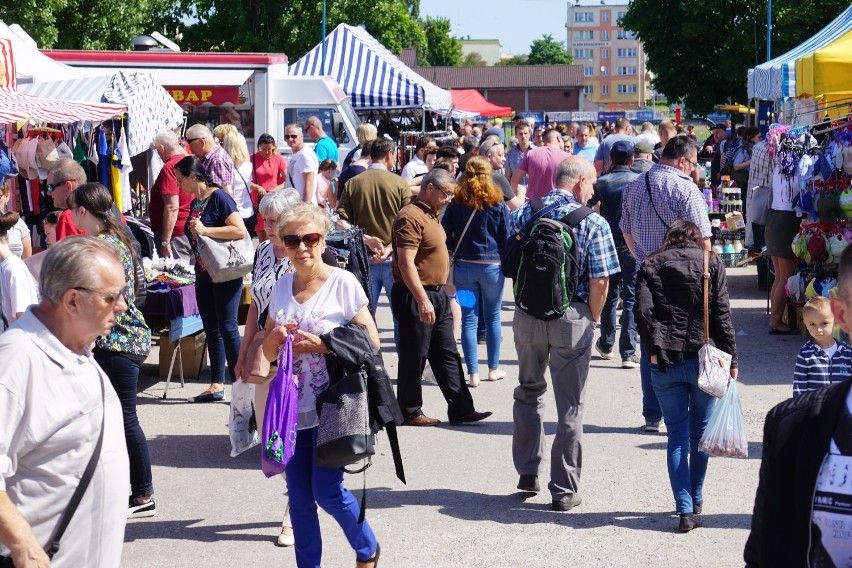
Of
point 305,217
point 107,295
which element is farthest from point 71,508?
point 305,217

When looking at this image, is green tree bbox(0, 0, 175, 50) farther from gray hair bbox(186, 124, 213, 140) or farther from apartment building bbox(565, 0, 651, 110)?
apartment building bbox(565, 0, 651, 110)

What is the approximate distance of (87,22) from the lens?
30172 millimetres

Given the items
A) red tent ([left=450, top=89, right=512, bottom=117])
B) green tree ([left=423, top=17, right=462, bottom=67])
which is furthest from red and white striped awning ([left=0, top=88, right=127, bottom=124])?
green tree ([left=423, top=17, right=462, bottom=67])

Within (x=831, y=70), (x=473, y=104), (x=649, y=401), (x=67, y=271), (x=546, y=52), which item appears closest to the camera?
(x=67, y=271)

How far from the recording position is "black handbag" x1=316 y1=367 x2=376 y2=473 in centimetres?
461

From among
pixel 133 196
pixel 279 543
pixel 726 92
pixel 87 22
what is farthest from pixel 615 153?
pixel 726 92

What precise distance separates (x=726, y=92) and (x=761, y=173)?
31050mm

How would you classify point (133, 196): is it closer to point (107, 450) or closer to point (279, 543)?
point (279, 543)

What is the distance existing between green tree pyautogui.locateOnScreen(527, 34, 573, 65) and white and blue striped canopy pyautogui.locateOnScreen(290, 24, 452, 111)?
141m

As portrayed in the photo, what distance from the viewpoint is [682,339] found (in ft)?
19.2

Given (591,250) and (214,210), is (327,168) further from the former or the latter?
(591,250)

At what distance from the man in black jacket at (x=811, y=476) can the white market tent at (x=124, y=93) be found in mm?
11618

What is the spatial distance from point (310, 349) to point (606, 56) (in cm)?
19007

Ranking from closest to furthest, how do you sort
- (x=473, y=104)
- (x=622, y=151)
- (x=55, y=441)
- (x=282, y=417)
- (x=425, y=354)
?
(x=55, y=441) → (x=282, y=417) → (x=425, y=354) → (x=622, y=151) → (x=473, y=104)
